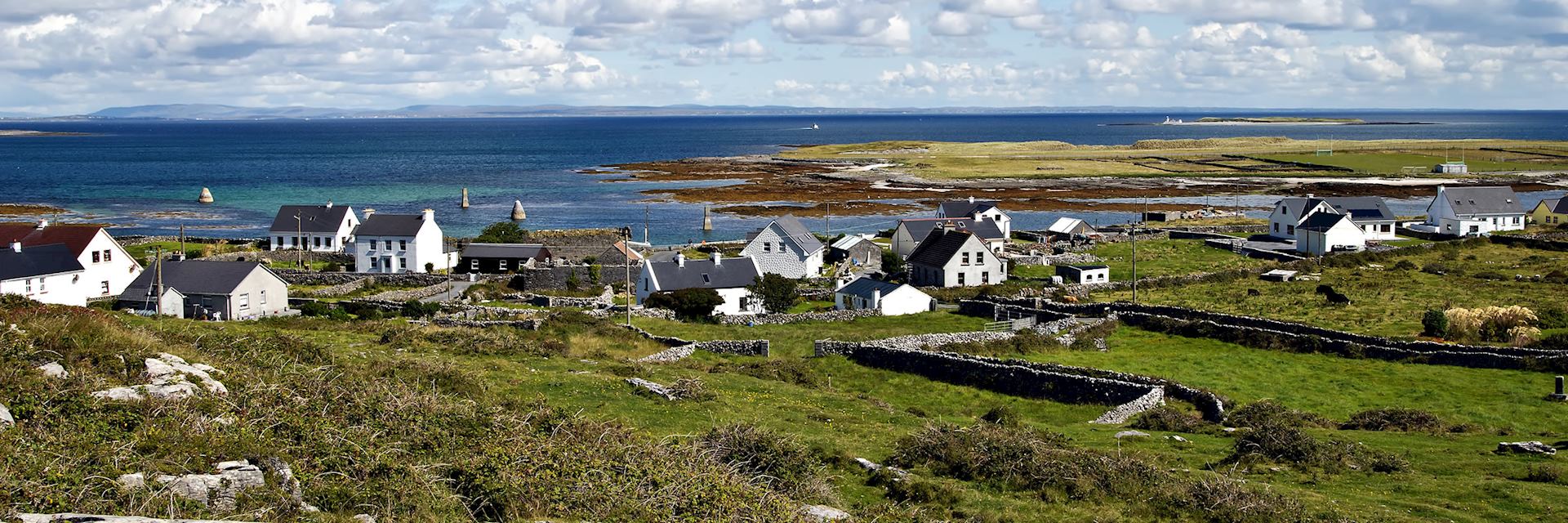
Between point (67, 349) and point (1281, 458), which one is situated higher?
point (67, 349)

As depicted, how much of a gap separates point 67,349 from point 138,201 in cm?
11908

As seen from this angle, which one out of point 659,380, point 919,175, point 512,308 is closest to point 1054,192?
point 919,175

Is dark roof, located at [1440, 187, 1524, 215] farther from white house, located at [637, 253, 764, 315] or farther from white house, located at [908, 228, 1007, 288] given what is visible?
white house, located at [637, 253, 764, 315]

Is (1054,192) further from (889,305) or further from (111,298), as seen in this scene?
(111,298)

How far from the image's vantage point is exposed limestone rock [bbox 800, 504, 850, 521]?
15938 mm

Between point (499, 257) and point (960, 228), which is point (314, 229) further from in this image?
point (960, 228)

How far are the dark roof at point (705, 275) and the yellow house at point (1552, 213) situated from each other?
63026mm

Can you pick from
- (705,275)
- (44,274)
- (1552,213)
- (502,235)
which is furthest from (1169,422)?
(1552,213)

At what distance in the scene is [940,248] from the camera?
60031 millimetres

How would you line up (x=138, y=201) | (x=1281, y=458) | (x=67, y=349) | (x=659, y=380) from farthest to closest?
(x=138, y=201)
(x=659, y=380)
(x=1281, y=458)
(x=67, y=349)

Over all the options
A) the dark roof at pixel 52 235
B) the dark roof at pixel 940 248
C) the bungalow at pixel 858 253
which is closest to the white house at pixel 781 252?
the bungalow at pixel 858 253

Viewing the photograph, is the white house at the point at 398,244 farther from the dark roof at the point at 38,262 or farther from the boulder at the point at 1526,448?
the boulder at the point at 1526,448

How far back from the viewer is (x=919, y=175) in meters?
155

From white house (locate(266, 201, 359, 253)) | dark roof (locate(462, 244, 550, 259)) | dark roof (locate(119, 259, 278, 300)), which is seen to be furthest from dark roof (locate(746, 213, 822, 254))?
white house (locate(266, 201, 359, 253))
